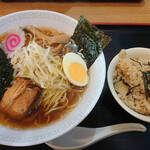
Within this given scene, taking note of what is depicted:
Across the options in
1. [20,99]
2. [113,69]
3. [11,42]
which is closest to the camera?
[20,99]

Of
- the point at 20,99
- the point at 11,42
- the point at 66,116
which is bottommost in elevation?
the point at 66,116

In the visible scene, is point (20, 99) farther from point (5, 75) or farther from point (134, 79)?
point (134, 79)

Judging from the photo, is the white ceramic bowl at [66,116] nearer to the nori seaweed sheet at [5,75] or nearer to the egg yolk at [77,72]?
the egg yolk at [77,72]

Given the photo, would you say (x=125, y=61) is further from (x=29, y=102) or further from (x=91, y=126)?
(x=29, y=102)

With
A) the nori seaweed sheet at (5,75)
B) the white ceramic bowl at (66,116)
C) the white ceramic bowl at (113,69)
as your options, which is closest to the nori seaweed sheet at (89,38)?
the white ceramic bowl at (66,116)

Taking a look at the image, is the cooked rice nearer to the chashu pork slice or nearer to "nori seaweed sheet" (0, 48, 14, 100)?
the chashu pork slice

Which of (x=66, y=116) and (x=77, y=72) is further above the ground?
→ (x=77, y=72)

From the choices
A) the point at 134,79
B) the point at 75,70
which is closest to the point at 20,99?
the point at 75,70

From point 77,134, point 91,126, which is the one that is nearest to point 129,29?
point 91,126

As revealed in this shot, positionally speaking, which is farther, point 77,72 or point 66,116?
point 77,72
